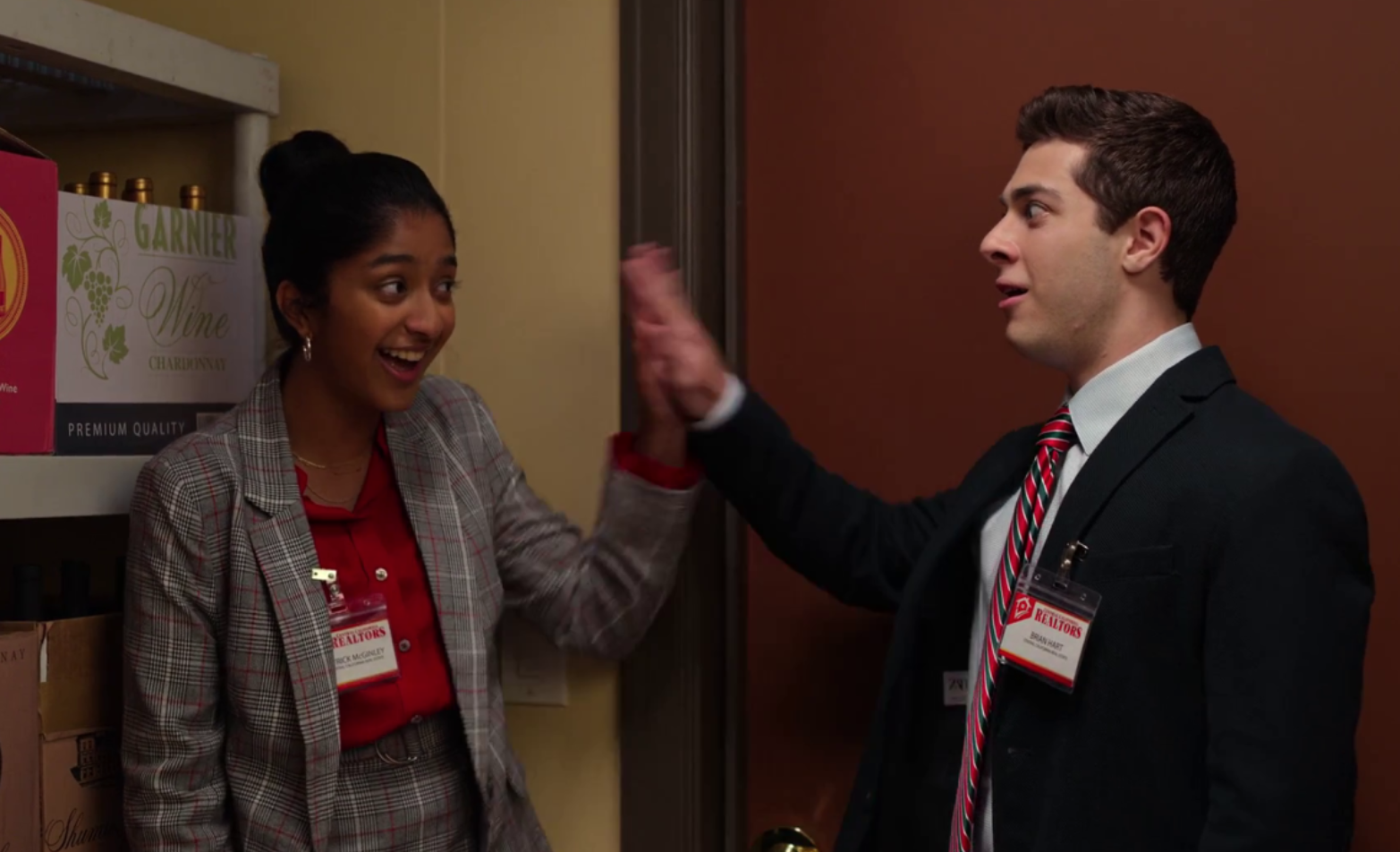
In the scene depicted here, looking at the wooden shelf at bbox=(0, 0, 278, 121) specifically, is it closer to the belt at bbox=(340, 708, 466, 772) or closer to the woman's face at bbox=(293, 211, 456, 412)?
the woman's face at bbox=(293, 211, 456, 412)

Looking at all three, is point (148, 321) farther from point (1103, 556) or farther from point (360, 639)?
point (1103, 556)

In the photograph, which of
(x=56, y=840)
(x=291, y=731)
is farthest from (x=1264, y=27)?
(x=56, y=840)

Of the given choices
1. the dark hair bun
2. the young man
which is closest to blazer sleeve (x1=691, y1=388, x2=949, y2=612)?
the young man

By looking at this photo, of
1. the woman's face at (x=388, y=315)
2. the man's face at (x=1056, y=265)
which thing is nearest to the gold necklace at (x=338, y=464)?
the woman's face at (x=388, y=315)

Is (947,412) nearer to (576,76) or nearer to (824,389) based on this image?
(824,389)

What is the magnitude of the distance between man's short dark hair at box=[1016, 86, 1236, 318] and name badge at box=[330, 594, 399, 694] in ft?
3.07

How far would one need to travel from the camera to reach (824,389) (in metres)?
1.84

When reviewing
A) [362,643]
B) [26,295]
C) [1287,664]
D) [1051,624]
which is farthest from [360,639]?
[1287,664]

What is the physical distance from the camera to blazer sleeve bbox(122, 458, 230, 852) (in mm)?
1513

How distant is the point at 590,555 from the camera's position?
1.73 m

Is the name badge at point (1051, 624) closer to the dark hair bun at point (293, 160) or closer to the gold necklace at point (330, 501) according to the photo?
the gold necklace at point (330, 501)

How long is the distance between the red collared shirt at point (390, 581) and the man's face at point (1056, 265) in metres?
0.47

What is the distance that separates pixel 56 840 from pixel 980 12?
61.4 inches

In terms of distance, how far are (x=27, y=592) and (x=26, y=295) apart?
376 millimetres
